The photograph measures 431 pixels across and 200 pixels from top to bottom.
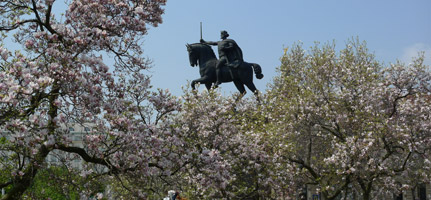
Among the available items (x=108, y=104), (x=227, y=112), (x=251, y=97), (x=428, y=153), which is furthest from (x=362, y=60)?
(x=108, y=104)

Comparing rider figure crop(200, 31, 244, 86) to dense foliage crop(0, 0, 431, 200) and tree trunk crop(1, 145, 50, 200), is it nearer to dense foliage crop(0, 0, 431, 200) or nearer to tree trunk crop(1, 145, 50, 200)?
dense foliage crop(0, 0, 431, 200)

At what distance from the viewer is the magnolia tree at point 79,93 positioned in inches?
456

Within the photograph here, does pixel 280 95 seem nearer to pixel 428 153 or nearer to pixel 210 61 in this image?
pixel 210 61

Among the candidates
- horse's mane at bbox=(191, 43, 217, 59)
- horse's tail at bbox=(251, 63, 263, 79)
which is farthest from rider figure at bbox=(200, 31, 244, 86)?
horse's tail at bbox=(251, 63, 263, 79)

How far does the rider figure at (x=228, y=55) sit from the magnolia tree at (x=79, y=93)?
15.4 m

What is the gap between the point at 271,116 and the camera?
27828 mm

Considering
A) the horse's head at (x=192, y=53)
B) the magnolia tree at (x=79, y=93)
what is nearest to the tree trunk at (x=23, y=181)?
the magnolia tree at (x=79, y=93)

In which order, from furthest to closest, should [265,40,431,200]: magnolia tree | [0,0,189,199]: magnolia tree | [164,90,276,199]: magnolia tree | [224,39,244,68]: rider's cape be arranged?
[224,39,244,68]: rider's cape, [265,40,431,200]: magnolia tree, [164,90,276,199]: magnolia tree, [0,0,189,199]: magnolia tree

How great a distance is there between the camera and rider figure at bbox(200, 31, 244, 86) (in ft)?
103

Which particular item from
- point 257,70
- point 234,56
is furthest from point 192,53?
point 257,70

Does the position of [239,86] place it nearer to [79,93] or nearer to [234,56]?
[234,56]

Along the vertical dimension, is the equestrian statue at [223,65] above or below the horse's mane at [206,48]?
below

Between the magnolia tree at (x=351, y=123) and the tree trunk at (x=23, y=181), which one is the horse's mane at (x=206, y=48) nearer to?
the magnolia tree at (x=351, y=123)

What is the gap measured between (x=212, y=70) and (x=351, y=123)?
384 inches
